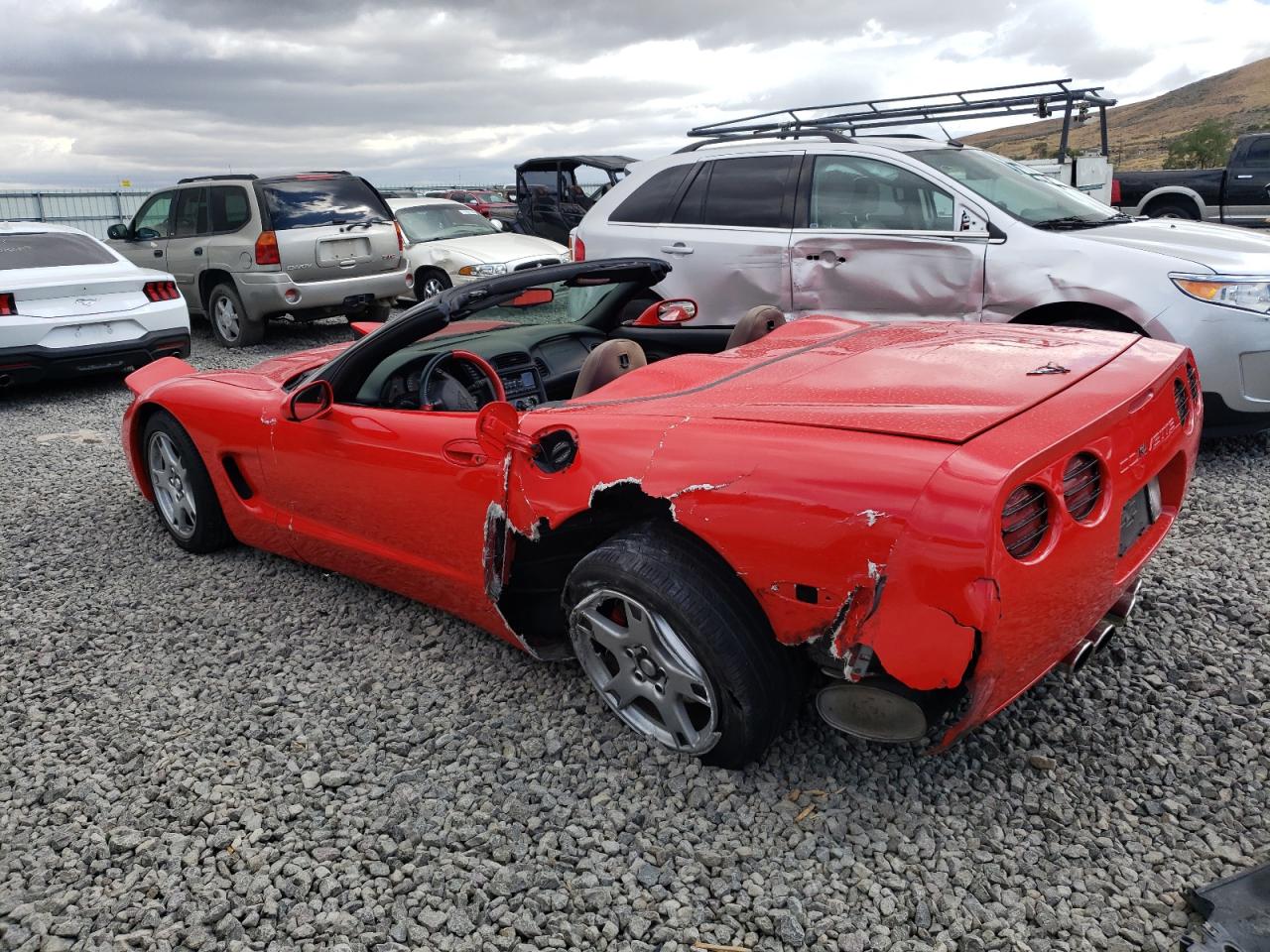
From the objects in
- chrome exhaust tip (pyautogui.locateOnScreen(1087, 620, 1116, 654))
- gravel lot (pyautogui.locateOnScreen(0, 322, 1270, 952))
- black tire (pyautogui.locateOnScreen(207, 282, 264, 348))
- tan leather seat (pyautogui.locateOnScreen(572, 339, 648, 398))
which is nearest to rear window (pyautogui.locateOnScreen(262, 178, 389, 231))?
black tire (pyautogui.locateOnScreen(207, 282, 264, 348))

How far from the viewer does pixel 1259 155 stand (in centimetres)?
1583

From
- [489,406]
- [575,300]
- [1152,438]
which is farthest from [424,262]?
[1152,438]

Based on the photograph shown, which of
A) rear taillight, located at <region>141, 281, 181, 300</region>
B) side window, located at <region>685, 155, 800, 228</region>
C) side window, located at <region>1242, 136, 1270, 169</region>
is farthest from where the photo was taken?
side window, located at <region>1242, 136, 1270, 169</region>

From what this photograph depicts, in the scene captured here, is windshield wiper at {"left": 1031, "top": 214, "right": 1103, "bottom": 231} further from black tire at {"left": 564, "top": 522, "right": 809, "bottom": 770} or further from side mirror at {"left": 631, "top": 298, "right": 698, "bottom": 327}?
black tire at {"left": 564, "top": 522, "right": 809, "bottom": 770}

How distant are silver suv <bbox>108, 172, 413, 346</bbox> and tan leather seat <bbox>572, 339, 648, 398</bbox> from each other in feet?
25.2

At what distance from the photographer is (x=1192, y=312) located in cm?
478

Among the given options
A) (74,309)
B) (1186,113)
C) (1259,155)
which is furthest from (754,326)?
(1186,113)

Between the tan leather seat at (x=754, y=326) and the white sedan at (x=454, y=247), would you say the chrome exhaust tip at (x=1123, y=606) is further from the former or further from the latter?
the white sedan at (x=454, y=247)

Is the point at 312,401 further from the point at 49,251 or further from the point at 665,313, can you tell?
the point at 49,251

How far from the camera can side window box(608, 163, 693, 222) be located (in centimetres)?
659

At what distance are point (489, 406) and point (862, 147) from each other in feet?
13.5

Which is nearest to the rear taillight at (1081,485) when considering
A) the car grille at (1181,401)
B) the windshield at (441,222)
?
the car grille at (1181,401)

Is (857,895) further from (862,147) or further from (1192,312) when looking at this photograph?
(862,147)

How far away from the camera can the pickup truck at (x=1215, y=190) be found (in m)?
15.6
